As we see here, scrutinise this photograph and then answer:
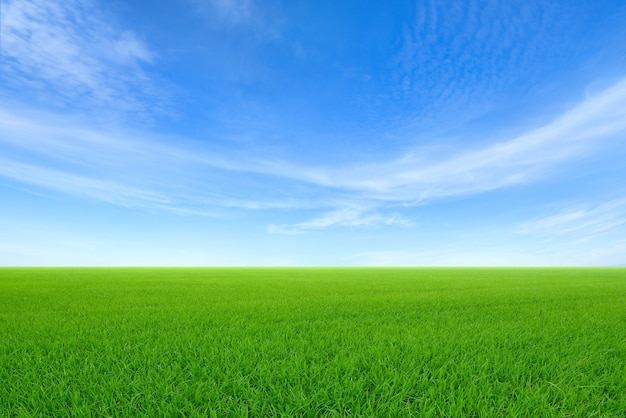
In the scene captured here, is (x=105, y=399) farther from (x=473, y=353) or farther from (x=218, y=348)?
(x=473, y=353)

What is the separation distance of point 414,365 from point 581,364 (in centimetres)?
197

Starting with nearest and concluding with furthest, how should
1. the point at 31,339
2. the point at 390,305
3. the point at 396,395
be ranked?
the point at 396,395 → the point at 31,339 → the point at 390,305

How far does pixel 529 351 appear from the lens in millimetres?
4031

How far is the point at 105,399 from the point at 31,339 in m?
2.89

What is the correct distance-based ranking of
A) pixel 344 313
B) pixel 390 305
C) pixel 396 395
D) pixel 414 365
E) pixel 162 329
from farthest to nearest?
pixel 390 305 → pixel 344 313 → pixel 162 329 → pixel 414 365 → pixel 396 395

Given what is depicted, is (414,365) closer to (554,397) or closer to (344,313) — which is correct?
(554,397)

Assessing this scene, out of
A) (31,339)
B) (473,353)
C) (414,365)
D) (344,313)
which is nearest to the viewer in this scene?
(414,365)

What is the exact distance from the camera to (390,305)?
7602 millimetres

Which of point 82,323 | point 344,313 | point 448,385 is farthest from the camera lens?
point 344,313

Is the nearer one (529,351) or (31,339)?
(529,351)

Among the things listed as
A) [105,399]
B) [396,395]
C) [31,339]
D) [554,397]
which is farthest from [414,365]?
[31,339]

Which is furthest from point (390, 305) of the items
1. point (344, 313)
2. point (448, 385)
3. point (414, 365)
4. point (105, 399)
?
point (105, 399)

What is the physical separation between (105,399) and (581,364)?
493 cm

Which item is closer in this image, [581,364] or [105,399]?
[105,399]
